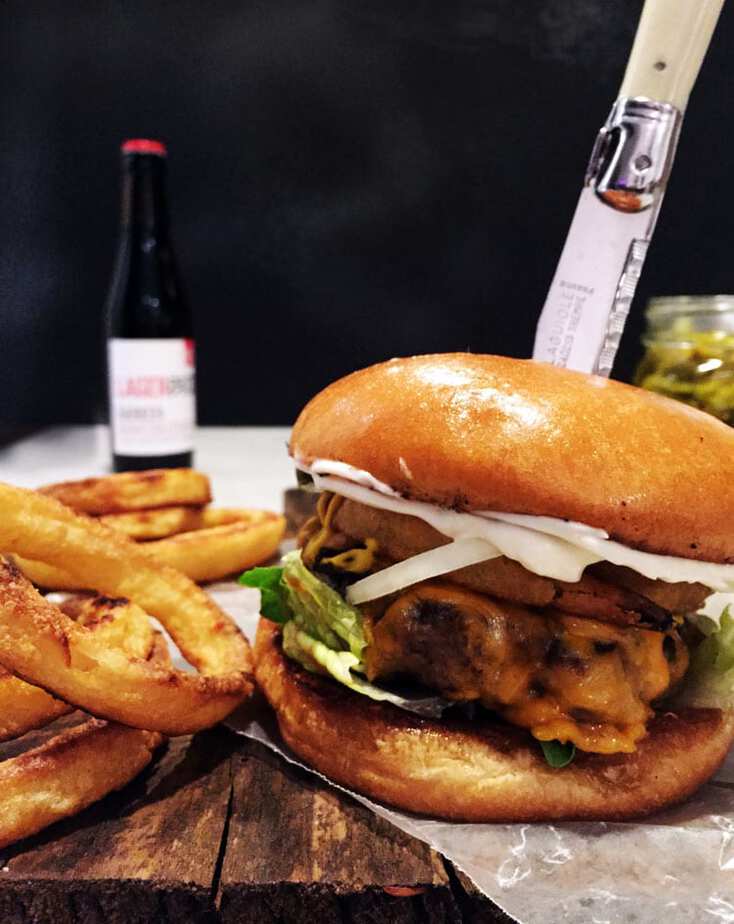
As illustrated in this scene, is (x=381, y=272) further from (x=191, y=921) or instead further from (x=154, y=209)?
(x=191, y=921)

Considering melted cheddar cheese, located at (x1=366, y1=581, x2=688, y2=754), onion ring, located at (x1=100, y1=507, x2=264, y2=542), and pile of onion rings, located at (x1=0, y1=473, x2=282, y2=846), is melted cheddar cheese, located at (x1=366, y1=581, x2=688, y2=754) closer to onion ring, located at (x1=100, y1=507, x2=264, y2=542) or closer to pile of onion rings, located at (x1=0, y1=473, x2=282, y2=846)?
pile of onion rings, located at (x1=0, y1=473, x2=282, y2=846)

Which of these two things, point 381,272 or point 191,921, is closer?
point 191,921

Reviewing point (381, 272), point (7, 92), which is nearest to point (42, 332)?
point (7, 92)

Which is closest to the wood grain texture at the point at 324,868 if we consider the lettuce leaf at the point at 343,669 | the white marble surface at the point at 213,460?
the lettuce leaf at the point at 343,669

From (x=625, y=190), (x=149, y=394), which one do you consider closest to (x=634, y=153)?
(x=625, y=190)

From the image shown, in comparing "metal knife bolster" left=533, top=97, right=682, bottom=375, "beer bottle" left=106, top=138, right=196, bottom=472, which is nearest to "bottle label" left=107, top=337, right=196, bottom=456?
"beer bottle" left=106, top=138, right=196, bottom=472
